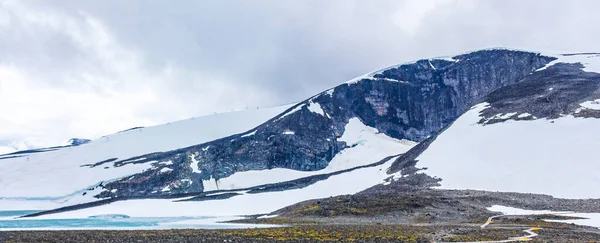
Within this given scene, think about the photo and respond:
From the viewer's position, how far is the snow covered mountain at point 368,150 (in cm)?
8225

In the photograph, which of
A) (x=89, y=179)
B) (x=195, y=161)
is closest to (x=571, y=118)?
(x=195, y=161)

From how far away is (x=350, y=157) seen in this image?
14900cm

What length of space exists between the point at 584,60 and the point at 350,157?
2942 inches

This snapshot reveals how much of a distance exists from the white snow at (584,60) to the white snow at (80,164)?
111233 millimetres

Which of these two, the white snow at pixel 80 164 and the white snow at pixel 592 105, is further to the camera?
the white snow at pixel 80 164

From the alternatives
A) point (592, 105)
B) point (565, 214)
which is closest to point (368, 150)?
point (592, 105)

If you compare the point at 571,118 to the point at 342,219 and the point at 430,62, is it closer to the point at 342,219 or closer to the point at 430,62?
the point at 342,219

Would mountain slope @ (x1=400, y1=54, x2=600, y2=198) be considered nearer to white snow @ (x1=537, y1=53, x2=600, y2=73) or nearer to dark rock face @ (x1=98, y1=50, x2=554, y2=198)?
white snow @ (x1=537, y1=53, x2=600, y2=73)

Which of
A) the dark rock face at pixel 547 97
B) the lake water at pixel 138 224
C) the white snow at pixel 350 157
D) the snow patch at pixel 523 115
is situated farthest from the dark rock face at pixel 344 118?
the lake water at pixel 138 224

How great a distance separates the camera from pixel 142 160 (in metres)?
144

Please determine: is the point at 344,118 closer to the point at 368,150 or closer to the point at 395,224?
the point at 368,150

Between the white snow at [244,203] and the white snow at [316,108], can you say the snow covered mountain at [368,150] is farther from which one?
the white snow at [316,108]

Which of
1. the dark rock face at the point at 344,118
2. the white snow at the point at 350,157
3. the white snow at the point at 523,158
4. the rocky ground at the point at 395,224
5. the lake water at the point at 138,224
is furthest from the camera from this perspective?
the dark rock face at the point at 344,118

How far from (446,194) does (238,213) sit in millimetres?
35091
